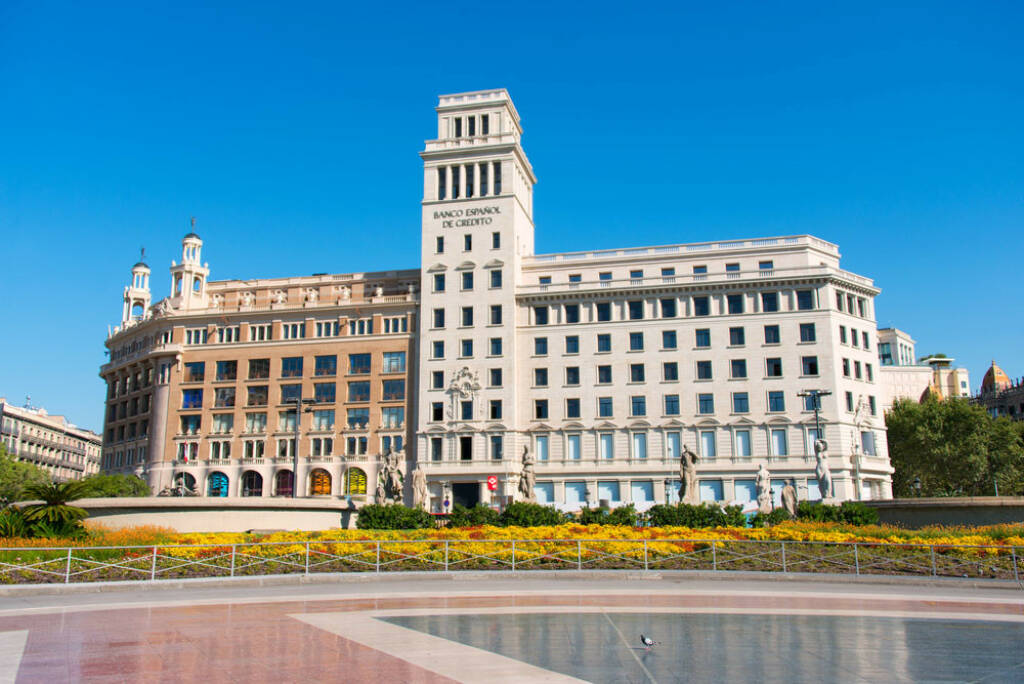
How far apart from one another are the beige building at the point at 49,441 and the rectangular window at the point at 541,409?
8382cm

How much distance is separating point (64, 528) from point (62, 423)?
137202mm

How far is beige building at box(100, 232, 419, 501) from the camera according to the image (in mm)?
76125

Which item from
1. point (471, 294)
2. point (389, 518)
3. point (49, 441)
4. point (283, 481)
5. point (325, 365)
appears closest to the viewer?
point (389, 518)

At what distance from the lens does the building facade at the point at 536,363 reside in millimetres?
68312

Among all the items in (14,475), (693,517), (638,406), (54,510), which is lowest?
(693,517)

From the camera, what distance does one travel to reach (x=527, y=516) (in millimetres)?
37594

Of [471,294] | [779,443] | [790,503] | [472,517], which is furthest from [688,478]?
[471,294]

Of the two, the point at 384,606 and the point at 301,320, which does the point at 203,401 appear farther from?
the point at 384,606

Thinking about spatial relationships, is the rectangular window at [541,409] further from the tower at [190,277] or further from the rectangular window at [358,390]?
the tower at [190,277]

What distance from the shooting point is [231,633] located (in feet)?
45.5

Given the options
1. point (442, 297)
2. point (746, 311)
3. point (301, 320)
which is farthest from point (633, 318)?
point (301, 320)

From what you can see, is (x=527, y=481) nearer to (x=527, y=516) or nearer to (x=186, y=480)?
(x=527, y=516)

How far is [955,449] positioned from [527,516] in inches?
1985

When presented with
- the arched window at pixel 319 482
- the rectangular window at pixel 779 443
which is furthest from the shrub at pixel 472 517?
the arched window at pixel 319 482
